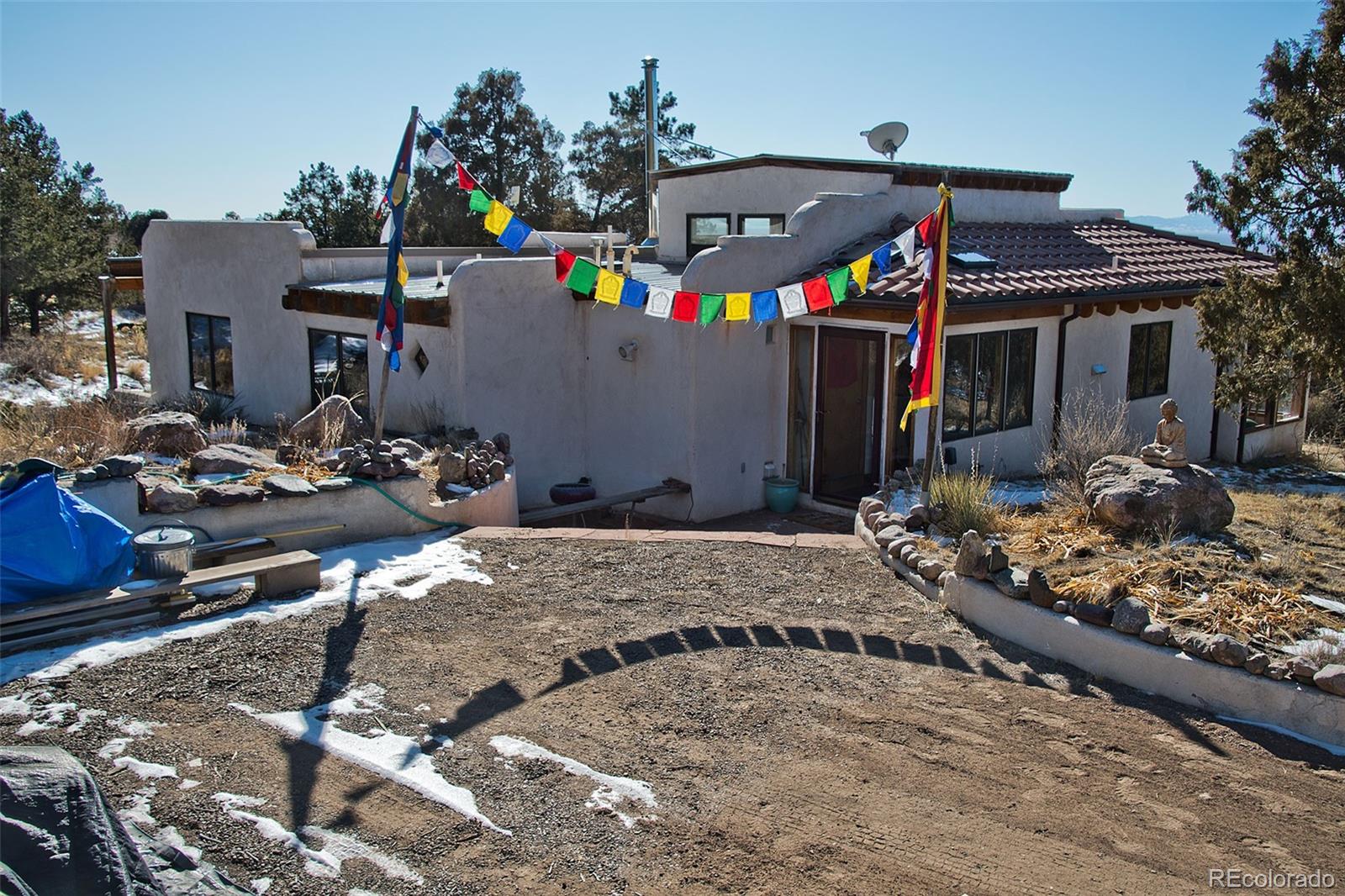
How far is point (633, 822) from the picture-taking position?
4855mm

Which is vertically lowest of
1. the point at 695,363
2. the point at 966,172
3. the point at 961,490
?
the point at 961,490

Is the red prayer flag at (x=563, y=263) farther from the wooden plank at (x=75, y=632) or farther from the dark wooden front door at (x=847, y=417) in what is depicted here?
the wooden plank at (x=75, y=632)

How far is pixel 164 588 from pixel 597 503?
6088 mm

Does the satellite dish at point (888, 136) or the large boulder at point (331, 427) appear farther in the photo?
the satellite dish at point (888, 136)

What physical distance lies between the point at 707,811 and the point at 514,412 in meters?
9.06

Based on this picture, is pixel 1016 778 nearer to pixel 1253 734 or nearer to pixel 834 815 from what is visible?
pixel 834 815

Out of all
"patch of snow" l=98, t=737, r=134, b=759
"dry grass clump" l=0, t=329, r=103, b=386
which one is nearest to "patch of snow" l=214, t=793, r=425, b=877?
"patch of snow" l=98, t=737, r=134, b=759

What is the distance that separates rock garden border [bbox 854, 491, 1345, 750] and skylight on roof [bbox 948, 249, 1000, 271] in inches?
212

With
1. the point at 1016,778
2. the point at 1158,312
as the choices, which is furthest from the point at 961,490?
the point at 1158,312

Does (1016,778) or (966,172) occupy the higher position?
(966,172)

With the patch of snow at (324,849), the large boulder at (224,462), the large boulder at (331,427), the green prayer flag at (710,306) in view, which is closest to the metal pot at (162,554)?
the large boulder at (224,462)

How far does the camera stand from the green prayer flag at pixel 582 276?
Result: 416 inches

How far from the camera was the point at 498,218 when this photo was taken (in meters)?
9.90

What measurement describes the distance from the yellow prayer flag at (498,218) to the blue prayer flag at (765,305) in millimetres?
2592
